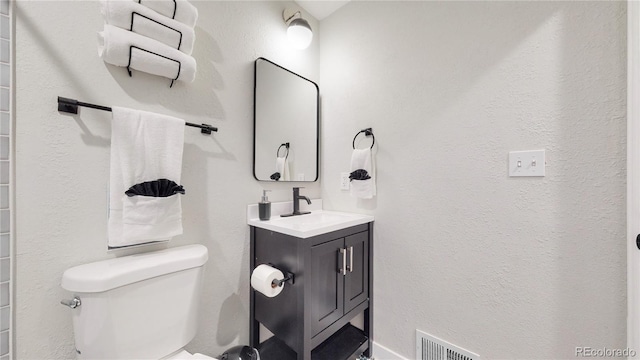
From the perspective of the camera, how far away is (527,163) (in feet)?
3.33

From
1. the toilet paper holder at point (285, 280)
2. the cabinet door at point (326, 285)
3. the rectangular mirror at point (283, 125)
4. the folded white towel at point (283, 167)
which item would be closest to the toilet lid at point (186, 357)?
the toilet paper holder at point (285, 280)

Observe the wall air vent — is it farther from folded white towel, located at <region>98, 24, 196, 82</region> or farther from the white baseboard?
folded white towel, located at <region>98, 24, 196, 82</region>

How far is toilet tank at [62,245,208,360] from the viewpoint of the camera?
79 centimetres

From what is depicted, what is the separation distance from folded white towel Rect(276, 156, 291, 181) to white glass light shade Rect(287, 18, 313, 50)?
0.75 meters

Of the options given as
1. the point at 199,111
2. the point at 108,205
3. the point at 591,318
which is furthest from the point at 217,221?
the point at 591,318

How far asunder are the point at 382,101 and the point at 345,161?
45 centimetres

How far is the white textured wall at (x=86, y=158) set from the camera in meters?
0.80

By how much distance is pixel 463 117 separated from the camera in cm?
118

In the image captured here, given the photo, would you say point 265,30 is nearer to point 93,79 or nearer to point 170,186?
point 93,79

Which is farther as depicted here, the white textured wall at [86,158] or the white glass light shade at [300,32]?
the white glass light shade at [300,32]

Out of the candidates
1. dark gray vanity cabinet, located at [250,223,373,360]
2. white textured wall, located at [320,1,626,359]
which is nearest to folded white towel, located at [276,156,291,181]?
dark gray vanity cabinet, located at [250,223,373,360]

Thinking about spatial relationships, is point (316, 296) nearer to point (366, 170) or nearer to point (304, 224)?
point (304, 224)

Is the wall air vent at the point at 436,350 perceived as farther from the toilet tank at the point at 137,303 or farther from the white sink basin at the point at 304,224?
the toilet tank at the point at 137,303

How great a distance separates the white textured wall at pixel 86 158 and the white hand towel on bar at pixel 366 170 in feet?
2.29
